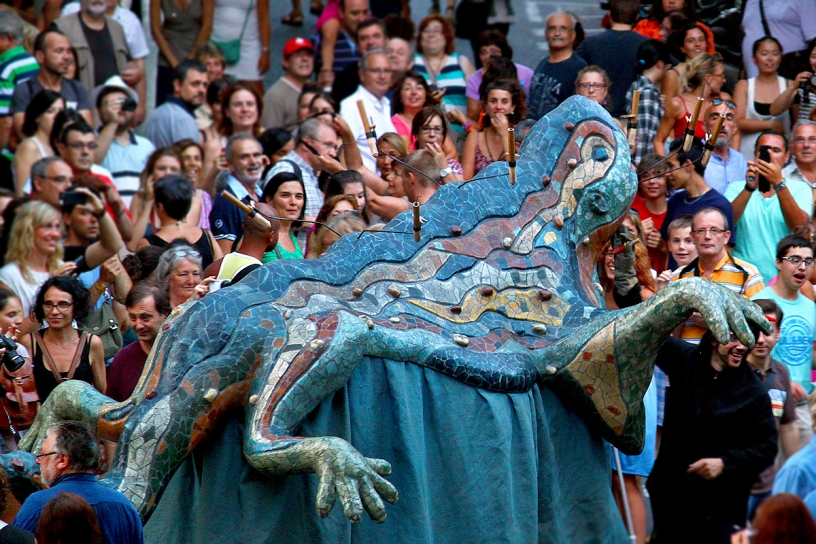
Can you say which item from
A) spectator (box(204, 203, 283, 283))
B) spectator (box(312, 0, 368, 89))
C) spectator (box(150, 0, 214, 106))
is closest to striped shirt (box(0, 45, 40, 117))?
spectator (box(150, 0, 214, 106))

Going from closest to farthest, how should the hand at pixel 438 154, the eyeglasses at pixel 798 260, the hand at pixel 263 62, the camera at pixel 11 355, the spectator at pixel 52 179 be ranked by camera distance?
the camera at pixel 11 355 < the eyeglasses at pixel 798 260 < the hand at pixel 438 154 < the spectator at pixel 52 179 < the hand at pixel 263 62

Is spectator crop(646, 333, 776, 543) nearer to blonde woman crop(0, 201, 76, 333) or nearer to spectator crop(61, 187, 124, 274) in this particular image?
spectator crop(61, 187, 124, 274)

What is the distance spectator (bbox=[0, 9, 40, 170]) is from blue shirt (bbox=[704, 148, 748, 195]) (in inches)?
236

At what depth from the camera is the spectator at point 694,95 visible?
909 centimetres

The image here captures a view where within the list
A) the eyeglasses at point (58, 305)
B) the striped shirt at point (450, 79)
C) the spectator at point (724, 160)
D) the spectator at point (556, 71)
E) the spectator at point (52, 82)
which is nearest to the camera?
the eyeglasses at point (58, 305)

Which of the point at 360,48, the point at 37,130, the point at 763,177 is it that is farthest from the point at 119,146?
the point at 763,177

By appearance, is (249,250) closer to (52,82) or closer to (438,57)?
(438,57)

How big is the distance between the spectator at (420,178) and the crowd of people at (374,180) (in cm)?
1

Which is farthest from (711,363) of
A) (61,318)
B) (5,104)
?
(5,104)

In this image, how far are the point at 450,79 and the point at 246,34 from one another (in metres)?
3.04

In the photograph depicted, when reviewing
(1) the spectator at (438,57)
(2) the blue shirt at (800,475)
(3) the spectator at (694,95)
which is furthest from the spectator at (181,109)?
(2) the blue shirt at (800,475)

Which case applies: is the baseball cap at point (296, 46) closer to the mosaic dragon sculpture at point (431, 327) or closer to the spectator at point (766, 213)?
the spectator at point (766, 213)

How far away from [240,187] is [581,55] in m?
2.67

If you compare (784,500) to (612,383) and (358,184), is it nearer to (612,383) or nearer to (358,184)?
(612,383)
